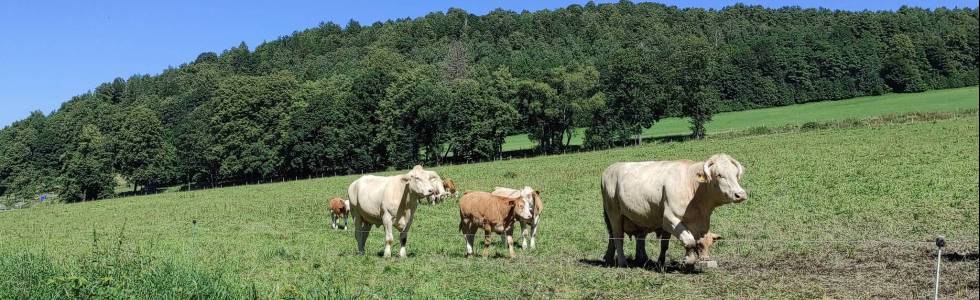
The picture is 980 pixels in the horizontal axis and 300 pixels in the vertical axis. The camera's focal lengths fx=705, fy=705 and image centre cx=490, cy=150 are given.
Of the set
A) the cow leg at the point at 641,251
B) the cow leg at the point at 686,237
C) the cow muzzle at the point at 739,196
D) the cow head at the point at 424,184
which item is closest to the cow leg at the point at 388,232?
the cow head at the point at 424,184

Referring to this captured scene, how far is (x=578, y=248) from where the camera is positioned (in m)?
17.1

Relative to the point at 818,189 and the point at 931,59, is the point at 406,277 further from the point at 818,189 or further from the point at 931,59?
the point at 931,59

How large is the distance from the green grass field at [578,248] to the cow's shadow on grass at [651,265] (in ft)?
0.68

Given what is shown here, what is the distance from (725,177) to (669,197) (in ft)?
3.43

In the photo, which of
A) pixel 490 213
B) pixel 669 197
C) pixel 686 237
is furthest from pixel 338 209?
pixel 686 237

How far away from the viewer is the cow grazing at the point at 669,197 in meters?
11.8

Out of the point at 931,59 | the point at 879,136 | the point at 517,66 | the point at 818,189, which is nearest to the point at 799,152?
the point at 879,136

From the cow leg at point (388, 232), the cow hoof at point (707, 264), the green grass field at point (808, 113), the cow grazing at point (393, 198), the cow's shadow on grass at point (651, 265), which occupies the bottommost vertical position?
the cow's shadow on grass at point (651, 265)

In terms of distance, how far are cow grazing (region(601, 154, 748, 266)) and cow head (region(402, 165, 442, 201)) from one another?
371cm

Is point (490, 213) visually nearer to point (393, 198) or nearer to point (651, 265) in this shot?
point (393, 198)

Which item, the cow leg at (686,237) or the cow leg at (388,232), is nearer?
the cow leg at (686,237)

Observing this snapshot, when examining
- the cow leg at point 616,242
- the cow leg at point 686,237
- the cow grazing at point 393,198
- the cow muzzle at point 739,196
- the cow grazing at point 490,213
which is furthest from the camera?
the cow grazing at point 490,213

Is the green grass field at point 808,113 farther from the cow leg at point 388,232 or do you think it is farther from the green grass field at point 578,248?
the cow leg at point 388,232

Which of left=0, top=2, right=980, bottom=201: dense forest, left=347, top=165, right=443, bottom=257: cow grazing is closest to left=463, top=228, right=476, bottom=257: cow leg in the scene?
left=347, top=165, right=443, bottom=257: cow grazing
